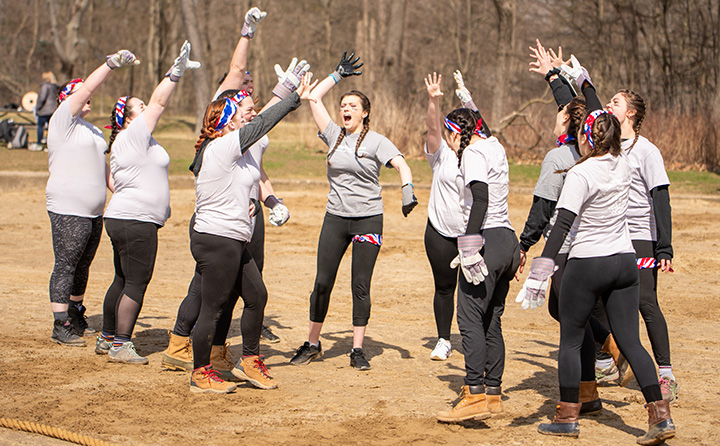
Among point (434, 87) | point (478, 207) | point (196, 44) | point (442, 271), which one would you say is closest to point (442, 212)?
point (442, 271)

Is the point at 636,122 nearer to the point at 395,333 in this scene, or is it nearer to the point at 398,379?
the point at 398,379

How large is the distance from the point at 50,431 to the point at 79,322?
8.80 feet

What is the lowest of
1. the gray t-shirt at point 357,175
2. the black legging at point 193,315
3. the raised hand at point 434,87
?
the black legging at point 193,315

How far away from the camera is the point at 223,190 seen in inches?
202

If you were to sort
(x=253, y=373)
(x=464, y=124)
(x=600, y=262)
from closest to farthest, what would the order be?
(x=600, y=262) < (x=464, y=124) < (x=253, y=373)

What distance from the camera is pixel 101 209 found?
21.9 feet

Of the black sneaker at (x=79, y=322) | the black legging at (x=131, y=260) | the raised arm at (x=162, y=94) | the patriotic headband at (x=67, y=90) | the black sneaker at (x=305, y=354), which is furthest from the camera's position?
the black sneaker at (x=79, y=322)

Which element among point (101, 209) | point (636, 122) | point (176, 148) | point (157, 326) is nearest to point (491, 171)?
point (636, 122)

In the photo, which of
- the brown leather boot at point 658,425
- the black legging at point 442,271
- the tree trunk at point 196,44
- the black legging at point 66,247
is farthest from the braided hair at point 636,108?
the tree trunk at point 196,44

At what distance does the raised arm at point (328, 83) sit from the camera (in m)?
6.11

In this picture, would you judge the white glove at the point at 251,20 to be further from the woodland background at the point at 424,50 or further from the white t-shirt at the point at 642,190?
the woodland background at the point at 424,50

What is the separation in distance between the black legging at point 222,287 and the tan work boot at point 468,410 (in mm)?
1483

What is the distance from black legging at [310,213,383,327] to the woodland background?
627 inches

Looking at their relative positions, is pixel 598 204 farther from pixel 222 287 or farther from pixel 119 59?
pixel 119 59
